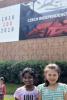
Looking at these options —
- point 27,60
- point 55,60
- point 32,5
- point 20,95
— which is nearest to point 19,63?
point 27,60

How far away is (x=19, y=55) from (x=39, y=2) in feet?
14.1

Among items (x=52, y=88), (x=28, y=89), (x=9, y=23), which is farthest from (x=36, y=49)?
(x=52, y=88)

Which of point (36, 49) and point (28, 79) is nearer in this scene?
point (28, 79)

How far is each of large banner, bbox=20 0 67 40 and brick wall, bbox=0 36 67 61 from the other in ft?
1.43

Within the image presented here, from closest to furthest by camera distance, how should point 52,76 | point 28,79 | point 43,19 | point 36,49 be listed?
point 52,76, point 28,79, point 43,19, point 36,49

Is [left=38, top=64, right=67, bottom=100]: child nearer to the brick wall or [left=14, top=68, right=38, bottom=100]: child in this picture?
[left=14, top=68, right=38, bottom=100]: child

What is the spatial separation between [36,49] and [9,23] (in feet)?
12.1

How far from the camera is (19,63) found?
25.0 m

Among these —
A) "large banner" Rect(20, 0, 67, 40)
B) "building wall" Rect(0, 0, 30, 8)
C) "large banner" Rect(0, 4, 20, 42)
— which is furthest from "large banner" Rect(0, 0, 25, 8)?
"large banner" Rect(20, 0, 67, 40)

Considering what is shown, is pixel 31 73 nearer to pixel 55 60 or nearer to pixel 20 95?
pixel 20 95

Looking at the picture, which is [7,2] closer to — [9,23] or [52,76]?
[9,23]

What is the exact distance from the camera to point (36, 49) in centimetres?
2603

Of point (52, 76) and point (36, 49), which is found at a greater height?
point (52, 76)

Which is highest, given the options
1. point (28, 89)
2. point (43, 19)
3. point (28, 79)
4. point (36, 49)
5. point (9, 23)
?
point (43, 19)
